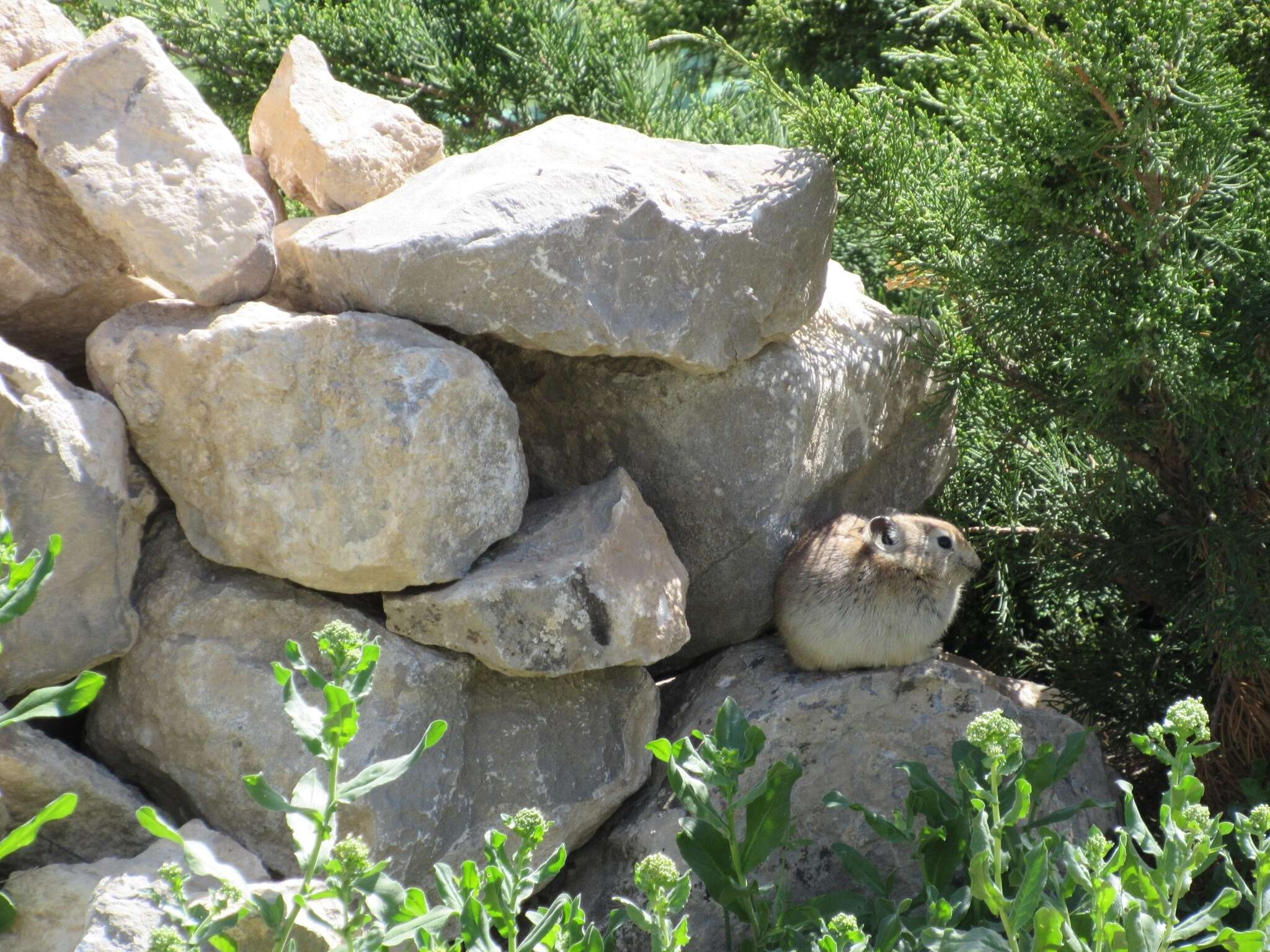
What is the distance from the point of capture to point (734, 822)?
261 centimetres

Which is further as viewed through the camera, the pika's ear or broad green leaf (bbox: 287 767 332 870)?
the pika's ear

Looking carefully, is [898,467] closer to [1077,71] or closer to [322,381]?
[1077,71]

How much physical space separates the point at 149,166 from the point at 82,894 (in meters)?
1.69

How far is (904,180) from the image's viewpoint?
3.48 metres

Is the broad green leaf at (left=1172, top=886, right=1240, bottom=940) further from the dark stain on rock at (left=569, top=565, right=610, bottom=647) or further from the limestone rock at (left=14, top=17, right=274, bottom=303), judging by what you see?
the limestone rock at (left=14, top=17, right=274, bottom=303)

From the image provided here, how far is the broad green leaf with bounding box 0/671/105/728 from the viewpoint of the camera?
2.15 meters

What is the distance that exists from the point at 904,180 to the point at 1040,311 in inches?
22.8

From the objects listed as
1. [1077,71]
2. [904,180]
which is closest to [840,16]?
[904,180]

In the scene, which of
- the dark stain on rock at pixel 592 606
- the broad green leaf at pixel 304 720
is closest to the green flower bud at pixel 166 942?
the broad green leaf at pixel 304 720

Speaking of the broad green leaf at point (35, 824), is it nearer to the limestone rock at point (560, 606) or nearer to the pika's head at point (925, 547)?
the limestone rock at point (560, 606)

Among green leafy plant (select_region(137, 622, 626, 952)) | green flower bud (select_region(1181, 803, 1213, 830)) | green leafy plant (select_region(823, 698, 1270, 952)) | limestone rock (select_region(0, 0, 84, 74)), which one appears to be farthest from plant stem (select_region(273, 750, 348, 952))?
limestone rock (select_region(0, 0, 84, 74))

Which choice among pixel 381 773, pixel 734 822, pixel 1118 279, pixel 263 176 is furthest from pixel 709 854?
pixel 263 176

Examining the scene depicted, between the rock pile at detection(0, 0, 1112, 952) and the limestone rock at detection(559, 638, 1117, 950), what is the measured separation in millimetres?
15

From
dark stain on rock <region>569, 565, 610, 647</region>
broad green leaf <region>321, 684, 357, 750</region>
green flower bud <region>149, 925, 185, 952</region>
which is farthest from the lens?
dark stain on rock <region>569, 565, 610, 647</region>
